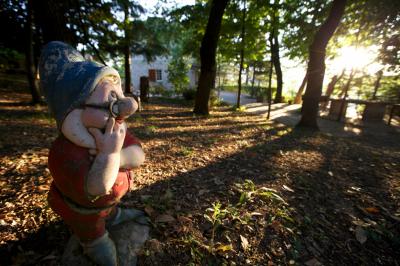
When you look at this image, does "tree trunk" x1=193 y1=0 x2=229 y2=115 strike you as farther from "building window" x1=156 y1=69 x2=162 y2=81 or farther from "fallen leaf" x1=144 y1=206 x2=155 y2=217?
"building window" x1=156 y1=69 x2=162 y2=81

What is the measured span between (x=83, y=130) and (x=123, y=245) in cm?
115

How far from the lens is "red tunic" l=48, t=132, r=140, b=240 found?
4.78 feet

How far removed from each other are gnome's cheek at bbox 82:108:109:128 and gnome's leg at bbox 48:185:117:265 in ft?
2.20

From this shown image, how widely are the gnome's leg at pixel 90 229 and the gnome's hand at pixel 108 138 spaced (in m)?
0.54

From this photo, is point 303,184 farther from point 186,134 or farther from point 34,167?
point 34,167

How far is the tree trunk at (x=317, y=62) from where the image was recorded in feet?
23.3

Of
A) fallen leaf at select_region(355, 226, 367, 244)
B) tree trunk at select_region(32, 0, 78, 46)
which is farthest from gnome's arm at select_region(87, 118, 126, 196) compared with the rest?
tree trunk at select_region(32, 0, 78, 46)

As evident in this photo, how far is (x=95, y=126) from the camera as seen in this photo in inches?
56.5

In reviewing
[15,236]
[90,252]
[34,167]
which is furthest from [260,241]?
[34,167]

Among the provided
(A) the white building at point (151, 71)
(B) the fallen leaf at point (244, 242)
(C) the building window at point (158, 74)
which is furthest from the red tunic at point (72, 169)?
(C) the building window at point (158, 74)

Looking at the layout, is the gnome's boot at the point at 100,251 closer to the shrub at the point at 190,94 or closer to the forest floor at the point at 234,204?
the forest floor at the point at 234,204

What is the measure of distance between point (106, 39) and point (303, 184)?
10958 mm

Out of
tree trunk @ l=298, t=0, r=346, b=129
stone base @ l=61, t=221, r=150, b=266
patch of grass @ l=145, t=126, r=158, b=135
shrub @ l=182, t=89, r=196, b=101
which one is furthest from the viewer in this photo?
shrub @ l=182, t=89, r=196, b=101

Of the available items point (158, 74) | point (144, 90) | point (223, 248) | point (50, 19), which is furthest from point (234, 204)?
point (158, 74)
